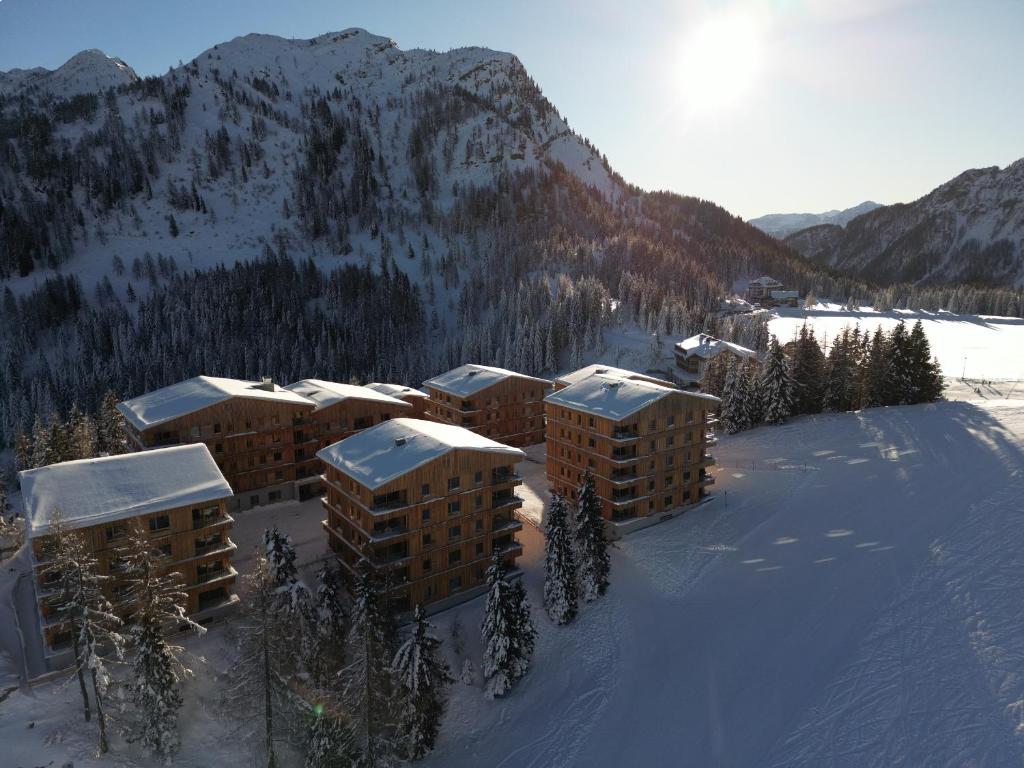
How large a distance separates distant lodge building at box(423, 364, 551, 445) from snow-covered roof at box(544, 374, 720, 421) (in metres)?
15.1

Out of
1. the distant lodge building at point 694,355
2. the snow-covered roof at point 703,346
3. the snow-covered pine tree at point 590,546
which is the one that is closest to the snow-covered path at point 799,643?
the snow-covered pine tree at point 590,546

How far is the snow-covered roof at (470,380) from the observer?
237ft

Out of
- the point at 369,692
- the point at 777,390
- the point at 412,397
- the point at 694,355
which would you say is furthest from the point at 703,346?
the point at 369,692

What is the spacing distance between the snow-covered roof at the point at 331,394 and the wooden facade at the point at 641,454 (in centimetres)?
1951

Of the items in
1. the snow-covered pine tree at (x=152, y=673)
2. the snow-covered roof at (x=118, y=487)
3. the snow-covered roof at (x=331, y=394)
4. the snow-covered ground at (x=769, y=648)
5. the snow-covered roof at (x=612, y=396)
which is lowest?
the snow-covered ground at (x=769, y=648)

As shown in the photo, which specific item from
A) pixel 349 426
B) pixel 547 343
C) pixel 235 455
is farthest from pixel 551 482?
pixel 547 343

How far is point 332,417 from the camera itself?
6156cm

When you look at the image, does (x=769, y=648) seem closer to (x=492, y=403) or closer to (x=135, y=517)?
(x=135, y=517)

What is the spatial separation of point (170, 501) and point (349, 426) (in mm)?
27001

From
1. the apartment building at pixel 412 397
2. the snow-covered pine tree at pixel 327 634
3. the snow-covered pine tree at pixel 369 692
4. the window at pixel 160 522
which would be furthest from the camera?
the apartment building at pixel 412 397

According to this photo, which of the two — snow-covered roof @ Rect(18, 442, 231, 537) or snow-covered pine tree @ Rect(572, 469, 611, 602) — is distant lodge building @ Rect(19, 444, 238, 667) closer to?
snow-covered roof @ Rect(18, 442, 231, 537)

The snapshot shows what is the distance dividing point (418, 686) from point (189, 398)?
39.5m

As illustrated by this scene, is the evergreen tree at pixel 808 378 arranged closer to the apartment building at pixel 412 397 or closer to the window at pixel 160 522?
the apartment building at pixel 412 397

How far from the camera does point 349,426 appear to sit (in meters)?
63.3
